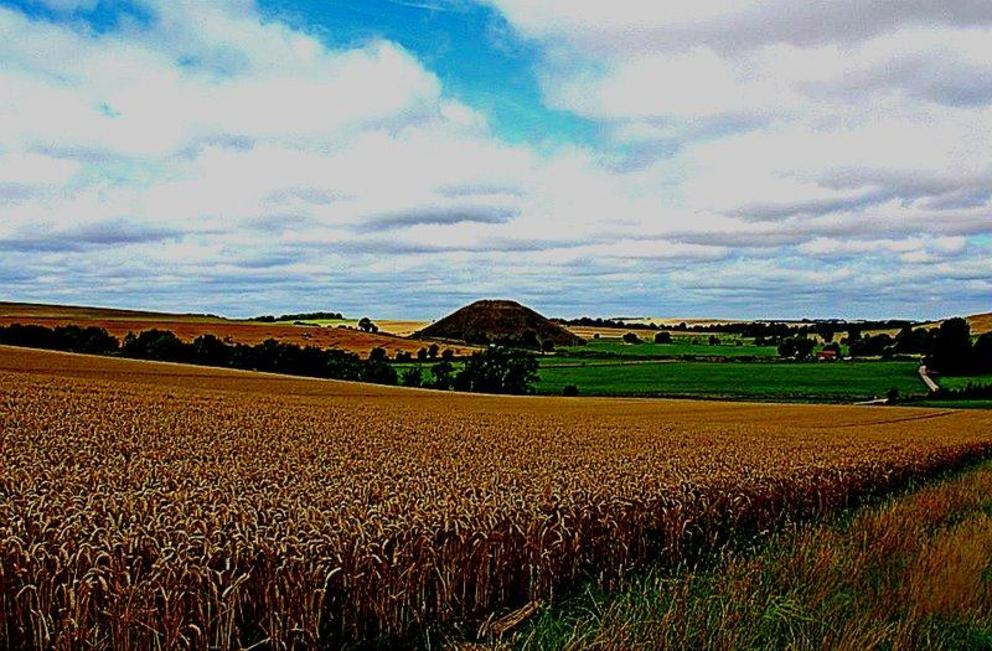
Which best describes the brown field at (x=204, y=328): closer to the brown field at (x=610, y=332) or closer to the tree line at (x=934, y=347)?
the brown field at (x=610, y=332)

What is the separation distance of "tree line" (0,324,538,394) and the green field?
2516 cm

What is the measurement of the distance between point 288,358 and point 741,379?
39.4 metres

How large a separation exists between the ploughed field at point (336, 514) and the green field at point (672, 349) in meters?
78.3

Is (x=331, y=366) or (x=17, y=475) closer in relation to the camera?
(x=17, y=475)

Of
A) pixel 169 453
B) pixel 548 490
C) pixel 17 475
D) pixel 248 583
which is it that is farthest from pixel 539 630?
pixel 169 453

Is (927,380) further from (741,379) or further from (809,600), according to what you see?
(809,600)

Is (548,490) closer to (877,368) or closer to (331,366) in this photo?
(331,366)

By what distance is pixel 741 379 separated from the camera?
79938 mm

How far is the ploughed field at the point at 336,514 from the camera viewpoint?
6.21 metres

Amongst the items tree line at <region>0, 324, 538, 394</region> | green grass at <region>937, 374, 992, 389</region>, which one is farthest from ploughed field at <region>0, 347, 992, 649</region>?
green grass at <region>937, 374, 992, 389</region>

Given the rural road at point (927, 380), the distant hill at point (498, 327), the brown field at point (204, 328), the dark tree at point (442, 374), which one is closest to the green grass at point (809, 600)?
the dark tree at point (442, 374)

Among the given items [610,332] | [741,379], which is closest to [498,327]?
[610,332]

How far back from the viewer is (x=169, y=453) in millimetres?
15078

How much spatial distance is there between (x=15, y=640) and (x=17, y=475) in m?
5.60
